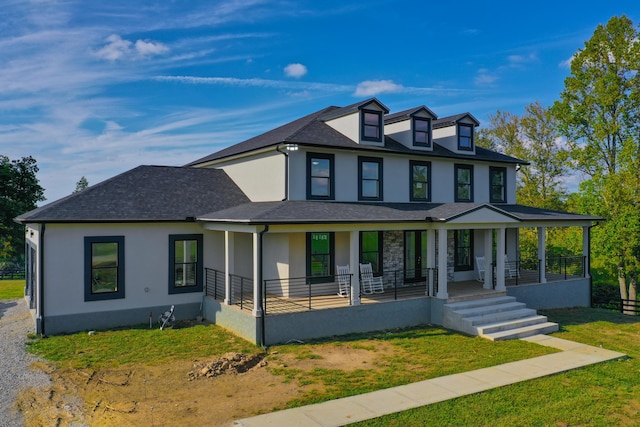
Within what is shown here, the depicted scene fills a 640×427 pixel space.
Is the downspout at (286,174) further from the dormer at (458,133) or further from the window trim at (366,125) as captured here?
the dormer at (458,133)

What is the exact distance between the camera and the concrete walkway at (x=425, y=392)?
26.1 feet

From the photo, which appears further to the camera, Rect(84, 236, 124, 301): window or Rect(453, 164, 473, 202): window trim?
Rect(453, 164, 473, 202): window trim

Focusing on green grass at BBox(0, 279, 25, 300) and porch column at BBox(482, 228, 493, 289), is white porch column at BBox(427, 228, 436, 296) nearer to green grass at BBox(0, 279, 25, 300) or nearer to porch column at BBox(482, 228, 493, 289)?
porch column at BBox(482, 228, 493, 289)

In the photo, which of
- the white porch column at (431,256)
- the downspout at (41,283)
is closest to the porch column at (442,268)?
the white porch column at (431,256)

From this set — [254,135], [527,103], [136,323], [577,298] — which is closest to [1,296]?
[136,323]

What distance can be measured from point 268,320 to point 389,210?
619cm

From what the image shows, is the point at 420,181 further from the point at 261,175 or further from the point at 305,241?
the point at 261,175

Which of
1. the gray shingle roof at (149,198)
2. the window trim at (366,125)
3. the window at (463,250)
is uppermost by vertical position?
the window trim at (366,125)

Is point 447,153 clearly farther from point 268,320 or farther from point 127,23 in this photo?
point 127,23

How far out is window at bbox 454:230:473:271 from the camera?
63.5 feet

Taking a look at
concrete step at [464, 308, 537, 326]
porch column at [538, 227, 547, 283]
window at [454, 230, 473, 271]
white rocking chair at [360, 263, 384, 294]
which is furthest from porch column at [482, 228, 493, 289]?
white rocking chair at [360, 263, 384, 294]

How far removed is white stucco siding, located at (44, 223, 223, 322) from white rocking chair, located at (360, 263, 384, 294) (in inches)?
218

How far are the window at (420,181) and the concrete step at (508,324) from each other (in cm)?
607

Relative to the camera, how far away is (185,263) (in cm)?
1584
